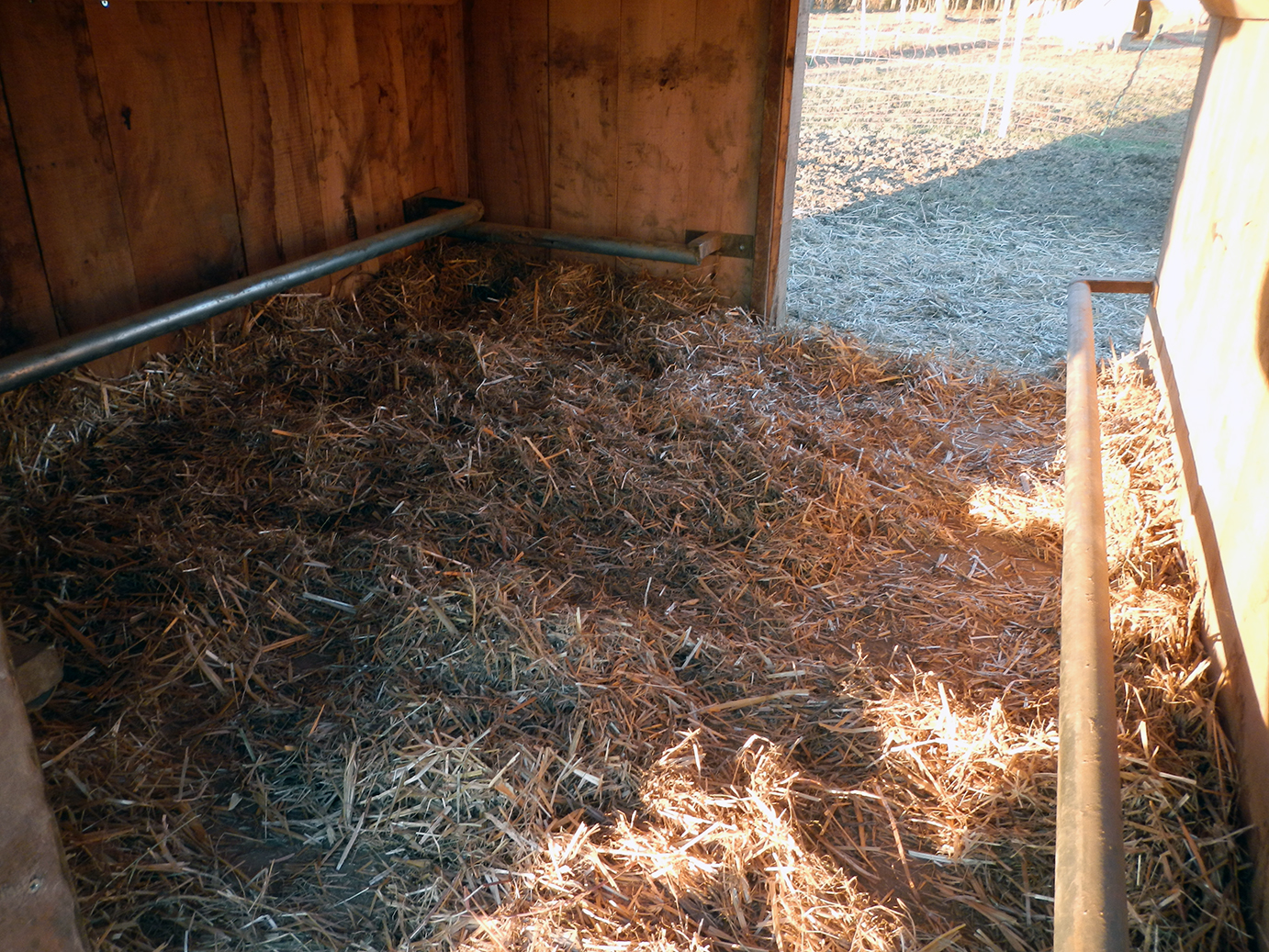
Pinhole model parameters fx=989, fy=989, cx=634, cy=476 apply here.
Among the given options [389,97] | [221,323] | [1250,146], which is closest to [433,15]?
[389,97]

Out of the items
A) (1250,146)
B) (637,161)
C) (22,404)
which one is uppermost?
(1250,146)

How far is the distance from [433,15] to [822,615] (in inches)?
133

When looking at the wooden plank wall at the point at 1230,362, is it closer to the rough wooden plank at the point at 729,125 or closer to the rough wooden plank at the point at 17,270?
the rough wooden plank at the point at 729,125

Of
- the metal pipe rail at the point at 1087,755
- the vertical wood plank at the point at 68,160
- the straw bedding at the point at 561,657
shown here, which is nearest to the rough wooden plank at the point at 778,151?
the straw bedding at the point at 561,657

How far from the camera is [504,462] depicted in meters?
3.02

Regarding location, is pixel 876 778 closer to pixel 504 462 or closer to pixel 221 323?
pixel 504 462

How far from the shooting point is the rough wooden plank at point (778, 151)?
4.10 metres

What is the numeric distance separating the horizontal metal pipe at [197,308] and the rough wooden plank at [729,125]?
1.16 m

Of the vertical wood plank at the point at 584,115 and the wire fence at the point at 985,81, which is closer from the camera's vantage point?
the vertical wood plank at the point at 584,115

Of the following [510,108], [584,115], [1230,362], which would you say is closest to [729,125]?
[584,115]

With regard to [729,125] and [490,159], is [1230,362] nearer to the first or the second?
[729,125]

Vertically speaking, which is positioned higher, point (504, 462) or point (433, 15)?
point (433, 15)

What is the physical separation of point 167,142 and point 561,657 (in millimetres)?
2327

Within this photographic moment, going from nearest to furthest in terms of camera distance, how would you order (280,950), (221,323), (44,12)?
(280,950)
(44,12)
(221,323)
